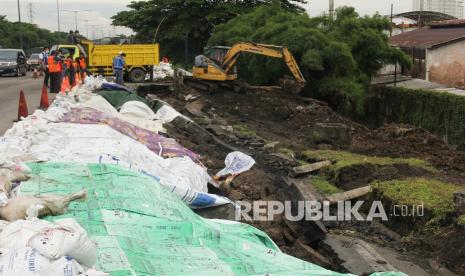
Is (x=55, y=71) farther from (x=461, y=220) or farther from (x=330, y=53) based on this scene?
(x=461, y=220)

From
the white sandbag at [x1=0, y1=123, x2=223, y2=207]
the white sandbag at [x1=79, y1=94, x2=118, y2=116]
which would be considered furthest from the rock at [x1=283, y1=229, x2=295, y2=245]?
the white sandbag at [x1=79, y1=94, x2=118, y2=116]

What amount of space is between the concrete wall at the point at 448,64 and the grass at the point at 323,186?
17.0 metres

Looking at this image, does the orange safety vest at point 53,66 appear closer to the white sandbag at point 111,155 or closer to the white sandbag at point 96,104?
the white sandbag at point 96,104

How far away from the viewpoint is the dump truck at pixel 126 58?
77.0 ft

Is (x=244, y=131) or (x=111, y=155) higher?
(x=111, y=155)

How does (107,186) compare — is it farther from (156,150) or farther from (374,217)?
(374,217)

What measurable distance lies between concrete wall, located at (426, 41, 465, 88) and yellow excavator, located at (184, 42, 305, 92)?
8579 mm

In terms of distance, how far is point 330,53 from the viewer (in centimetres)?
2311

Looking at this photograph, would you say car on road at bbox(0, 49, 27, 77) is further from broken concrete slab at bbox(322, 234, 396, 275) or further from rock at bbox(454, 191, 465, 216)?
rock at bbox(454, 191, 465, 216)

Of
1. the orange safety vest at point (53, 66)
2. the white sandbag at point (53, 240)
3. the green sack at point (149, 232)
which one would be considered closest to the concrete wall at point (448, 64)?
the orange safety vest at point (53, 66)

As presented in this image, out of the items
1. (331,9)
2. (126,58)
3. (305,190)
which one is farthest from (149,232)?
(331,9)

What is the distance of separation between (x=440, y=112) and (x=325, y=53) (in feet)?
17.2

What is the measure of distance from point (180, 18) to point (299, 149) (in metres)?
24.7

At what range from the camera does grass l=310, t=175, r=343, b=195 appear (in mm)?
10141
